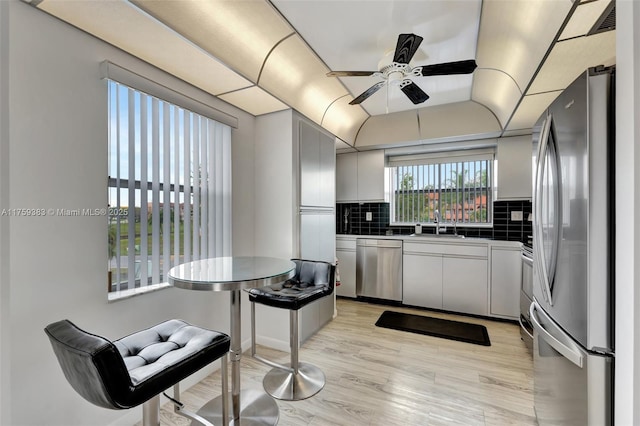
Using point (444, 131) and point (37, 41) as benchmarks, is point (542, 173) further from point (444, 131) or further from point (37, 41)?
point (37, 41)

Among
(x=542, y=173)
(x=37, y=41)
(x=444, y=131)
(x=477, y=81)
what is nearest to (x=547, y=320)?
(x=542, y=173)

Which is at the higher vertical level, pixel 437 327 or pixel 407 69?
pixel 407 69

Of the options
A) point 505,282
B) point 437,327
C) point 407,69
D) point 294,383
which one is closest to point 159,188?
point 294,383

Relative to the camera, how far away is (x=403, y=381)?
2.07m

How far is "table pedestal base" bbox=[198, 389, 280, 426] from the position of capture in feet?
5.51

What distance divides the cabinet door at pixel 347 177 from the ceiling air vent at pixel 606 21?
2.97 meters

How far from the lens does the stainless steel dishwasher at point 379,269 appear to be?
376cm

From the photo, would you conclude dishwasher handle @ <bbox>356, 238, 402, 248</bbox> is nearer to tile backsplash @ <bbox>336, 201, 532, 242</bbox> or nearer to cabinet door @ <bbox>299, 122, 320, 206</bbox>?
tile backsplash @ <bbox>336, 201, 532, 242</bbox>

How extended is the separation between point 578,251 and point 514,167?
270 centimetres

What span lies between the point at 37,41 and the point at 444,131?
3.60 m

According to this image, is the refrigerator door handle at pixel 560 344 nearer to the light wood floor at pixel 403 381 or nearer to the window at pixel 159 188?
the light wood floor at pixel 403 381

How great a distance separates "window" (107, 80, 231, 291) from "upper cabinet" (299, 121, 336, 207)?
0.76 metres

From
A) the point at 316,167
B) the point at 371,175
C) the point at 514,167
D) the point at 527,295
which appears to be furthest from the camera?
the point at 371,175

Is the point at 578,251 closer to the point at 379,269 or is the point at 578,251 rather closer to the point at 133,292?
the point at 133,292
